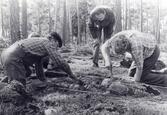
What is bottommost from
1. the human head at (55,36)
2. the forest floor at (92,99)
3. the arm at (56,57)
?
the forest floor at (92,99)

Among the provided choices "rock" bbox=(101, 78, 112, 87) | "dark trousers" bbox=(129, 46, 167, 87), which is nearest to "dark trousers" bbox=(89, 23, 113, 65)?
"rock" bbox=(101, 78, 112, 87)

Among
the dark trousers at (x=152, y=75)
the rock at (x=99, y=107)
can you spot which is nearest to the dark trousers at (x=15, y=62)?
the rock at (x=99, y=107)

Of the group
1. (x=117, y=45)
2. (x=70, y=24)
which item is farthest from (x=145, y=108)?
(x=70, y=24)

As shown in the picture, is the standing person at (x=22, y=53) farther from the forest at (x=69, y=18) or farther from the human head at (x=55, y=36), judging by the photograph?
the forest at (x=69, y=18)

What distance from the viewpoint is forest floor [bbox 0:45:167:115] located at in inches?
190

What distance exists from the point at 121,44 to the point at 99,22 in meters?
3.40

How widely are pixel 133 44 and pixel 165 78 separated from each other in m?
1.54

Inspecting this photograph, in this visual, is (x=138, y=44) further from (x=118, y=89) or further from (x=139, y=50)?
(x=118, y=89)

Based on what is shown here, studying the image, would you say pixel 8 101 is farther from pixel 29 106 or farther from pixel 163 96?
pixel 163 96

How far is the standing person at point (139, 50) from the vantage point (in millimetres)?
5715

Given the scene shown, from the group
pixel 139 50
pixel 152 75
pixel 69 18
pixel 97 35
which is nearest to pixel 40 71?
pixel 139 50

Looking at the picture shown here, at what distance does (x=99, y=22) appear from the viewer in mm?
8875

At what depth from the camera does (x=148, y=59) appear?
660cm

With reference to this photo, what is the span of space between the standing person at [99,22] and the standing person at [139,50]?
2142 mm
